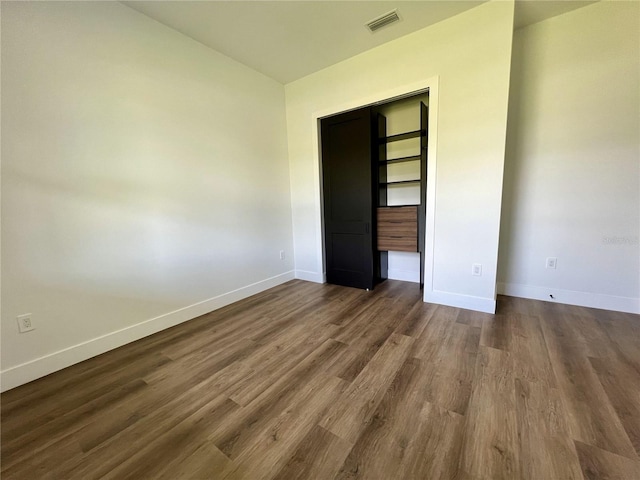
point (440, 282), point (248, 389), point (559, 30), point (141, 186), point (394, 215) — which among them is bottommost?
point (248, 389)

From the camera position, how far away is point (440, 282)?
8.74 feet

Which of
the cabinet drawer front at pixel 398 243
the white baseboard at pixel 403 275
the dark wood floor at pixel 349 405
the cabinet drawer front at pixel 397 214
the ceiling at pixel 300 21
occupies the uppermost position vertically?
the ceiling at pixel 300 21

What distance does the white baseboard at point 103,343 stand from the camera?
1.63m

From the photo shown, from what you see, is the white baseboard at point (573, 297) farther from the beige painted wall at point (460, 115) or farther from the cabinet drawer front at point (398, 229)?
the cabinet drawer front at point (398, 229)

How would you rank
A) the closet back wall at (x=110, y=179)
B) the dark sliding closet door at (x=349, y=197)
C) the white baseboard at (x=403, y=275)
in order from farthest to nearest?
the white baseboard at (x=403, y=275), the dark sliding closet door at (x=349, y=197), the closet back wall at (x=110, y=179)

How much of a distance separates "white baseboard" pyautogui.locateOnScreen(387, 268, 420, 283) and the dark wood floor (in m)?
1.18

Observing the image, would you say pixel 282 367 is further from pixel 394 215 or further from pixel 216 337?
pixel 394 215

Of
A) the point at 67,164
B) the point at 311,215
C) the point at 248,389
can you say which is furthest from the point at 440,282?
the point at 67,164

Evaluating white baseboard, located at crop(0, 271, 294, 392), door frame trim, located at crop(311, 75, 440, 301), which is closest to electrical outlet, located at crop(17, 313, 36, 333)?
white baseboard, located at crop(0, 271, 294, 392)

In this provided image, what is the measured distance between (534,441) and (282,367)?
1.39 m

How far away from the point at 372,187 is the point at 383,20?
1594 millimetres

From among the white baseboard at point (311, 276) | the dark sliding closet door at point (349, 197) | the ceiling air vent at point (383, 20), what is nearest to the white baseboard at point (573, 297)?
the dark sliding closet door at point (349, 197)

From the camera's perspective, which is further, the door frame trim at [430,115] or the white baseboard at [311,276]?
the white baseboard at [311,276]

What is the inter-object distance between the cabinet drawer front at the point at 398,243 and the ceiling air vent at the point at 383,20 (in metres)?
2.17
